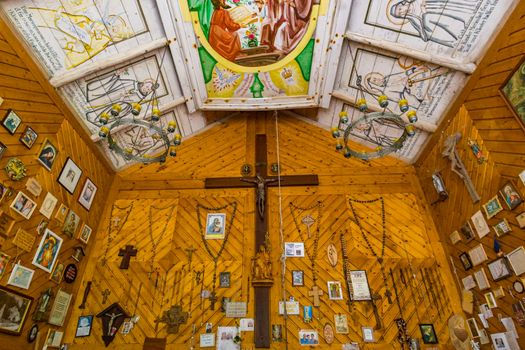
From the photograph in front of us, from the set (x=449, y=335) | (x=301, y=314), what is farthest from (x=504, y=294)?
(x=301, y=314)

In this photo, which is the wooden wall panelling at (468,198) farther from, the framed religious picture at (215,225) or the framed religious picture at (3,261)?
the framed religious picture at (3,261)

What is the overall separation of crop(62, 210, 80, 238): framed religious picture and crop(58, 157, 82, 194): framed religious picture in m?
0.31

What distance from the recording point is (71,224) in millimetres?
4441

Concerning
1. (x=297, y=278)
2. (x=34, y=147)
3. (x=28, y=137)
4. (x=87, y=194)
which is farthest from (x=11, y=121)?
(x=297, y=278)

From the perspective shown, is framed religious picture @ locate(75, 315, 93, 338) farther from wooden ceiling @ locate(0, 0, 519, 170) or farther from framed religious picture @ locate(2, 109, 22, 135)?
framed religious picture @ locate(2, 109, 22, 135)

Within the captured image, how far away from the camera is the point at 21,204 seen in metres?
3.66

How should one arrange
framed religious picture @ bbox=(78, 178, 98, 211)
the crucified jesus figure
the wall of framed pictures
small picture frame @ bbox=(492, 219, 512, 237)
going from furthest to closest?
1. the crucified jesus figure
2. framed religious picture @ bbox=(78, 178, 98, 211)
3. small picture frame @ bbox=(492, 219, 512, 237)
4. the wall of framed pictures

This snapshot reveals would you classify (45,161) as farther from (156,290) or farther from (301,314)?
(301,314)

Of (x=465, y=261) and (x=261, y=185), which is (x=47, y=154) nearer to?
(x=261, y=185)

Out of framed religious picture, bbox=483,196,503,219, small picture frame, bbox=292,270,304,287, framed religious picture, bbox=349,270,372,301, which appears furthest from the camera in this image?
small picture frame, bbox=292,270,304,287

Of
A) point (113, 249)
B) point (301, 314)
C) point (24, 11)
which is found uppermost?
point (24, 11)

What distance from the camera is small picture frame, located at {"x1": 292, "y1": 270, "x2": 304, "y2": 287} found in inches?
174

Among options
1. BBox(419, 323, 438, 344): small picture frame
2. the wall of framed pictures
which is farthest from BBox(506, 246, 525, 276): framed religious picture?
BBox(419, 323, 438, 344): small picture frame

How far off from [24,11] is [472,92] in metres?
5.40
